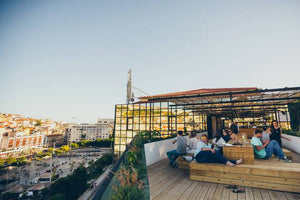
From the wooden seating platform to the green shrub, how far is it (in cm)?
201

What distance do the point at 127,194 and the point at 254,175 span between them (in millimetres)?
3205

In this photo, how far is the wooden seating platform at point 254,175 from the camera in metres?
3.24

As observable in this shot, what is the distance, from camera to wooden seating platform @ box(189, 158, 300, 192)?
3243 mm

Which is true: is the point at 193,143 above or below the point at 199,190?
above

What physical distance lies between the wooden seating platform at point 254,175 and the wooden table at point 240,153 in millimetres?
212

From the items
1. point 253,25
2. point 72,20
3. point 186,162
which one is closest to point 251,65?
point 253,25

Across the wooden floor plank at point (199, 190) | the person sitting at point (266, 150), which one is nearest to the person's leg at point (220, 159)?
the wooden floor plank at point (199, 190)

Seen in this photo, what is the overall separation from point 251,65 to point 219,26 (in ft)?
34.8

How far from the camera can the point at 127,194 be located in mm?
2738

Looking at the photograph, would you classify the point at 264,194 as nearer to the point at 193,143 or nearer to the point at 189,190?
the point at 189,190

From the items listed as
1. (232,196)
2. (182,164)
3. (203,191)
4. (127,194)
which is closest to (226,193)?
(232,196)

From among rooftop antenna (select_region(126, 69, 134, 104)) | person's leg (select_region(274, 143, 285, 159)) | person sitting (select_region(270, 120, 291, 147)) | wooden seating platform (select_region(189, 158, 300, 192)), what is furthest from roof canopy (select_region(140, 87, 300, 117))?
rooftop antenna (select_region(126, 69, 134, 104))

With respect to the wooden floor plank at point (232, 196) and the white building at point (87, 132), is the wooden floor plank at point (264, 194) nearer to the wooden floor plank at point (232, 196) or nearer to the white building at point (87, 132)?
the wooden floor plank at point (232, 196)

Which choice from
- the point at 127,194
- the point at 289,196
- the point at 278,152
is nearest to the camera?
the point at 127,194
